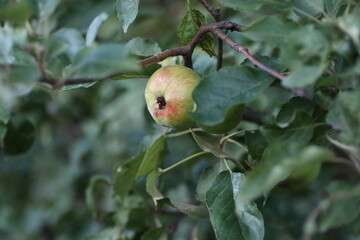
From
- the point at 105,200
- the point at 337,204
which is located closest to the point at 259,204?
the point at 337,204

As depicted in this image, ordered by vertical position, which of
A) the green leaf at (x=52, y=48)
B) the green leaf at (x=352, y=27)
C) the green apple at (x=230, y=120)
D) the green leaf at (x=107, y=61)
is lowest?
the green apple at (x=230, y=120)

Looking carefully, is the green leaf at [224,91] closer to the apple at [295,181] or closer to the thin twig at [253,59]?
the thin twig at [253,59]

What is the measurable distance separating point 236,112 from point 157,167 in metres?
0.36

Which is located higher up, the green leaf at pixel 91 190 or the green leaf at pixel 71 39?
the green leaf at pixel 71 39

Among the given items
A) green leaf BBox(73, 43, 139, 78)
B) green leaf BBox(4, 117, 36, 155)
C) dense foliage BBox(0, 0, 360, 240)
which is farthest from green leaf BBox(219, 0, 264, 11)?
green leaf BBox(4, 117, 36, 155)

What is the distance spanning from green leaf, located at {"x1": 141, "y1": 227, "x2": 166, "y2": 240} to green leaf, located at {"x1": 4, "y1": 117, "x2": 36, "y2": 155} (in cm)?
51

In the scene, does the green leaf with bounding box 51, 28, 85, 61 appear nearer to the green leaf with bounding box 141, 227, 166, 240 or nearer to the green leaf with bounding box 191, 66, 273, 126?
the green leaf with bounding box 191, 66, 273, 126

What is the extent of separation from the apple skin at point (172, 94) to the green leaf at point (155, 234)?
0.32 meters

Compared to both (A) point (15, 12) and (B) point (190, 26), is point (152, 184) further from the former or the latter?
(A) point (15, 12)

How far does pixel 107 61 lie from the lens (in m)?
0.71

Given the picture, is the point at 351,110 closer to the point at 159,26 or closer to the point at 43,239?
the point at 159,26

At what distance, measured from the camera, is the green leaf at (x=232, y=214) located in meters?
0.98

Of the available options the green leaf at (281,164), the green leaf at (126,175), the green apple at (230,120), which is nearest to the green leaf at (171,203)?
the green leaf at (126,175)

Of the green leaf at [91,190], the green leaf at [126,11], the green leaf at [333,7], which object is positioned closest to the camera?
the green leaf at [333,7]
